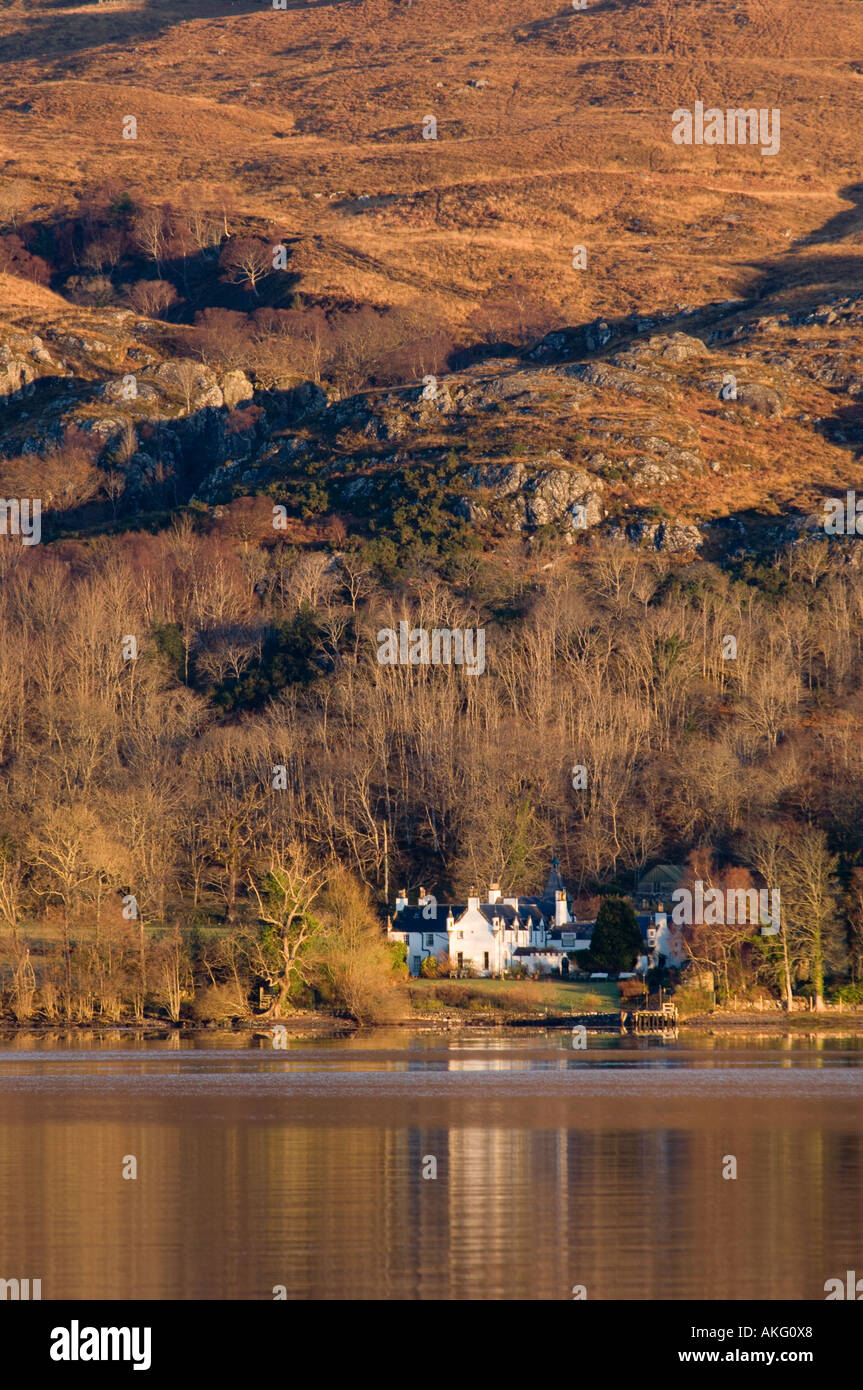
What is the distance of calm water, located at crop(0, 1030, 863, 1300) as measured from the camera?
2434cm

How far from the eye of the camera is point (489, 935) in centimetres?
8950

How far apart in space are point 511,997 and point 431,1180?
49.6 m

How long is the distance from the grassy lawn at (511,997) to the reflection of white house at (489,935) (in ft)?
15.7

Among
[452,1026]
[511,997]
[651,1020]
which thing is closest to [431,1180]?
[651,1020]

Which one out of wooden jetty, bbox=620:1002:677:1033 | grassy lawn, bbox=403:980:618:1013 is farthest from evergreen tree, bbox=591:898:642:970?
wooden jetty, bbox=620:1002:677:1033

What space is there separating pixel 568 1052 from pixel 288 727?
49260 mm

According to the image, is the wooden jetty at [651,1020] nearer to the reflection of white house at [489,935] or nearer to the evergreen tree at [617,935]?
the evergreen tree at [617,935]

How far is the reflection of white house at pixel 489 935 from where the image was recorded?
88.9 m

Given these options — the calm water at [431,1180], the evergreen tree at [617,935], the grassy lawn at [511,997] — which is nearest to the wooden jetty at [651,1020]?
the grassy lawn at [511,997]

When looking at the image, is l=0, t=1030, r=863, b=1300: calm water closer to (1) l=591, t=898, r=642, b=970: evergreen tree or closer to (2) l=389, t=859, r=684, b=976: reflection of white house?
(1) l=591, t=898, r=642, b=970: evergreen tree

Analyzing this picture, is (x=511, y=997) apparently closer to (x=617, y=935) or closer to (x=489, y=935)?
(x=617, y=935)

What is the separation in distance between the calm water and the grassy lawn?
22.1 m

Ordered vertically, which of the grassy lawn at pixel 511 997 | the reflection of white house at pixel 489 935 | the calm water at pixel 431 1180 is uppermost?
the calm water at pixel 431 1180
